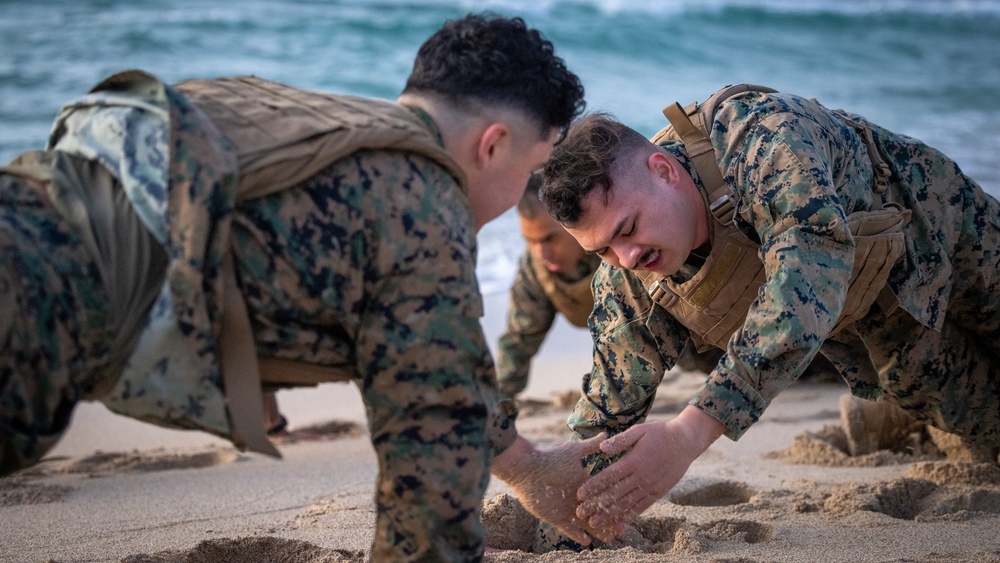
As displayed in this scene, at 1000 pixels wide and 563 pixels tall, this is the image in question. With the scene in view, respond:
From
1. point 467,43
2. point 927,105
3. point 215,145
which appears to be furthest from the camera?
point 927,105

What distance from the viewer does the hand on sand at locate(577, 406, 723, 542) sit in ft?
8.53

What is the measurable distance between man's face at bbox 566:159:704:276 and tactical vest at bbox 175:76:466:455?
90cm

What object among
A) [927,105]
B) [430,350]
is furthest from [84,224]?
[927,105]

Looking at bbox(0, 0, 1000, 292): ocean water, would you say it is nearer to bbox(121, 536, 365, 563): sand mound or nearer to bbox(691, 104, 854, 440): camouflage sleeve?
bbox(121, 536, 365, 563): sand mound

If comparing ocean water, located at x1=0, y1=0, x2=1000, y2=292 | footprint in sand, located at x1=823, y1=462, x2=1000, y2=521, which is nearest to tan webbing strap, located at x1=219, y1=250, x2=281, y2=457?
footprint in sand, located at x1=823, y1=462, x2=1000, y2=521

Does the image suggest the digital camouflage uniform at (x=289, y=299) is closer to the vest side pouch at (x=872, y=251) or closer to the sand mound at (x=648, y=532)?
the sand mound at (x=648, y=532)

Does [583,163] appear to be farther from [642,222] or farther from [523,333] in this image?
[523,333]

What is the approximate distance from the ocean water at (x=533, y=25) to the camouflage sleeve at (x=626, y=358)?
394 cm

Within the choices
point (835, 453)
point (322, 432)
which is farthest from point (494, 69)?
point (322, 432)

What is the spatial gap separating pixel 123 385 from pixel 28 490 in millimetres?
2132

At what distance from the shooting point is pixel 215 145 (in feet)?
6.48

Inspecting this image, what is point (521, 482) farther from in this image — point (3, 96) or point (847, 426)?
point (3, 96)

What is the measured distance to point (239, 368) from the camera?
2.03m

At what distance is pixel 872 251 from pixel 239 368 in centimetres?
188
